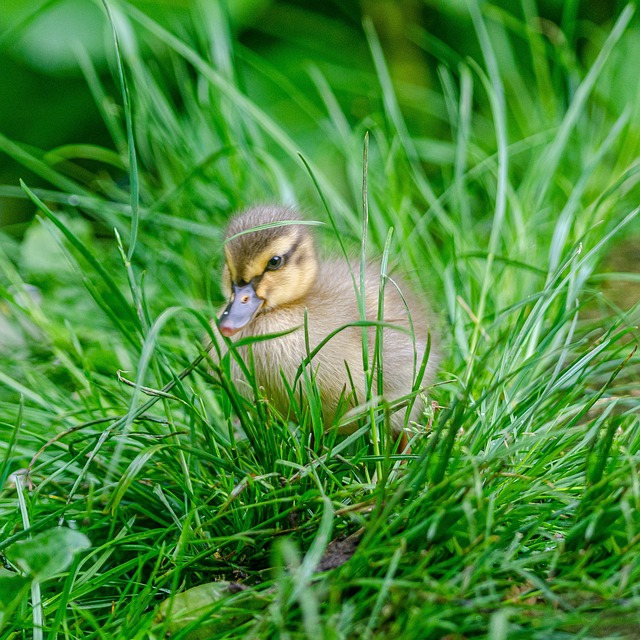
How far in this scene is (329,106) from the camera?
2736 millimetres

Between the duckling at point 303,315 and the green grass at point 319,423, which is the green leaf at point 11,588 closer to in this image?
the green grass at point 319,423

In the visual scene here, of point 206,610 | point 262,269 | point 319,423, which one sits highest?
point 262,269

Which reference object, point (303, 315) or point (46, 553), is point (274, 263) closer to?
point (303, 315)

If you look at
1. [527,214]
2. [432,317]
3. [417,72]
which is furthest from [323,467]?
[417,72]

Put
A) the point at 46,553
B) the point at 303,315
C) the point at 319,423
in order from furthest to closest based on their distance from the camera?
1. the point at 303,315
2. the point at 319,423
3. the point at 46,553

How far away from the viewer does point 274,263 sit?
186 cm

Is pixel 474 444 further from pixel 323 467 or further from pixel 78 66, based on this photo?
pixel 78 66

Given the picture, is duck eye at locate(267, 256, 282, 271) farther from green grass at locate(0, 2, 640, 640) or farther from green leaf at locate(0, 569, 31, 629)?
green leaf at locate(0, 569, 31, 629)

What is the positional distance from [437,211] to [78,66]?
1890mm

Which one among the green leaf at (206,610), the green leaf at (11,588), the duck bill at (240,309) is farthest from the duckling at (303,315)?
the green leaf at (11,588)

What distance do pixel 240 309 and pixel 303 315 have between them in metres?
0.14

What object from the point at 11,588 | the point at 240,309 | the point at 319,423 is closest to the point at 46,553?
the point at 11,588

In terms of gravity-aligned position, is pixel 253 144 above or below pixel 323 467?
above

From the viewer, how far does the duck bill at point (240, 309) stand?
1.77 metres
